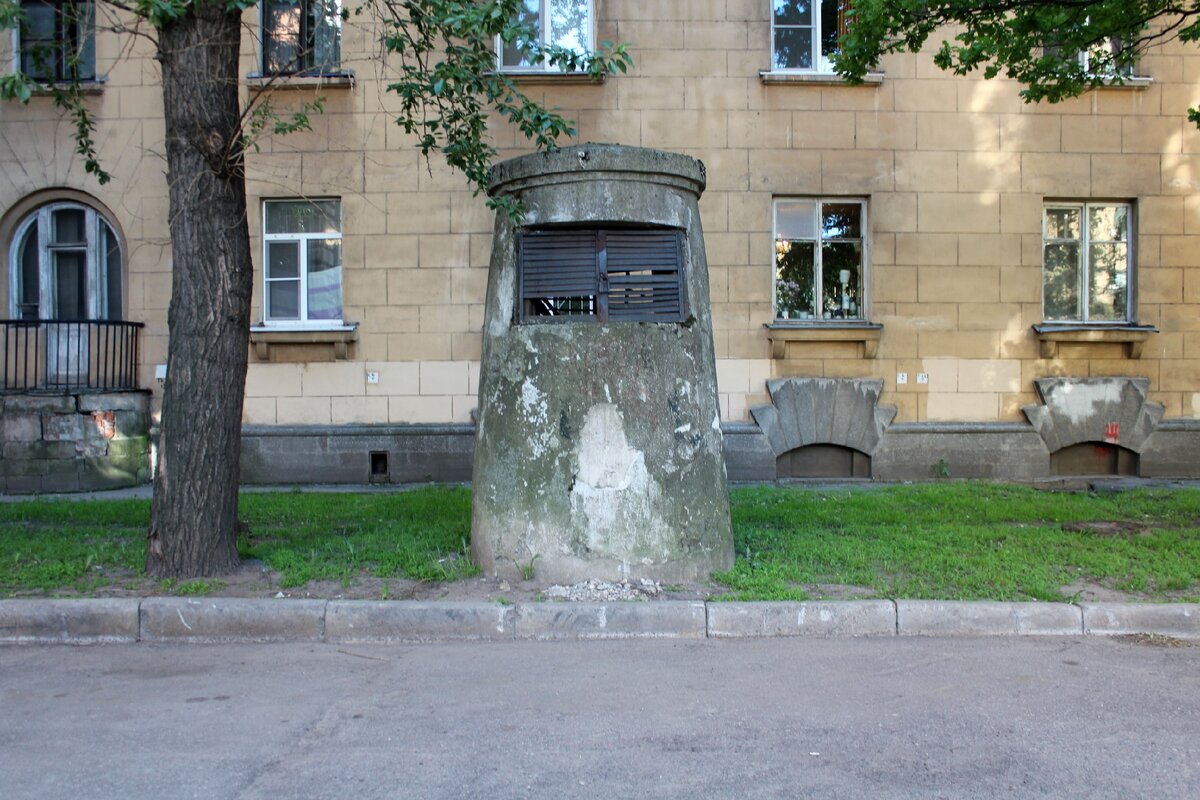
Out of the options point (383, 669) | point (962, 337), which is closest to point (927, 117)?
point (962, 337)

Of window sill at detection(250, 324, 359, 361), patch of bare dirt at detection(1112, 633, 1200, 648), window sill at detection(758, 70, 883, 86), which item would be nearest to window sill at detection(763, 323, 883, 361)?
window sill at detection(758, 70, 883, 86)

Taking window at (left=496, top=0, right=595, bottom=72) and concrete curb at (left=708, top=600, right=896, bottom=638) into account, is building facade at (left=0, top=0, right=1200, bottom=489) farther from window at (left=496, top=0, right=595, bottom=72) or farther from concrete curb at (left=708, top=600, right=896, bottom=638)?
concrete curb at (left=708, top=600, right=896, bottom=638)

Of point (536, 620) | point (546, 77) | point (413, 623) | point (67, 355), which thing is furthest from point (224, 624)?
point (546, 77)

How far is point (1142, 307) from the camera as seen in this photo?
12.0 m

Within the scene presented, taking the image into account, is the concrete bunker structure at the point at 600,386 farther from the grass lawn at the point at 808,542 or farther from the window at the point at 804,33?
the window at the point at 804,33

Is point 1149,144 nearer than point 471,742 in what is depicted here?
No

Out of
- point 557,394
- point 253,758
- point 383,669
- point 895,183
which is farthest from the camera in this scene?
point 895,183

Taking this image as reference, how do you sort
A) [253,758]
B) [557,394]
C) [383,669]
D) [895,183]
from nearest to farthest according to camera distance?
1. [253,758]
2. [383,669]
3. [557,394]
4. [895,183]

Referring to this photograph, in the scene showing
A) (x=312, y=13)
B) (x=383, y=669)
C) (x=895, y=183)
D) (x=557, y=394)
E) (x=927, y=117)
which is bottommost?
(x=383, y=669)

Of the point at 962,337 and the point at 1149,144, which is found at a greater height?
the point at 1149,144

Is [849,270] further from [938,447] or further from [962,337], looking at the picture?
[938,447]

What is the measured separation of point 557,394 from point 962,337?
7604 millimetres

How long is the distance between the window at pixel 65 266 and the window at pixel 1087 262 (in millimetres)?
12384

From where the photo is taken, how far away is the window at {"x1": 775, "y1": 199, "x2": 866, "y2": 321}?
11969 mm
